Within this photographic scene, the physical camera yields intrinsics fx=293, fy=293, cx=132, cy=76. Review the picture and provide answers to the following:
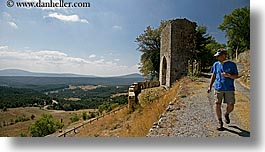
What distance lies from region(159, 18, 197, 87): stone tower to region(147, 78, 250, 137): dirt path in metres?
1.65

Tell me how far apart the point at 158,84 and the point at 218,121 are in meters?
2.74

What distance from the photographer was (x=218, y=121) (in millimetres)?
3424

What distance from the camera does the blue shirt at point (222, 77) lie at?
3203mm

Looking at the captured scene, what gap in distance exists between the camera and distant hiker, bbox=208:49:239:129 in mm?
3199

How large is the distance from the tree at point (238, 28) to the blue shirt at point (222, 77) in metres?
0.52

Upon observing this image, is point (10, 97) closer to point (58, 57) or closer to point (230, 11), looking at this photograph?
point (58, 57)

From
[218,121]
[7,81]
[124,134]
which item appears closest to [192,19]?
[218,121]

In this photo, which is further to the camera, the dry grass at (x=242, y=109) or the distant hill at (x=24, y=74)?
the distant hill at (x=24, y=74)

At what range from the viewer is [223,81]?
3207 millimetres

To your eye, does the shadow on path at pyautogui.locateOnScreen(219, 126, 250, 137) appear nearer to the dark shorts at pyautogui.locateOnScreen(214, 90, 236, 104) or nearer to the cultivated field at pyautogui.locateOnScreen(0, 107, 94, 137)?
the dark shorts at pyautogui.locateOnScreen(214, 90, 236, 104)

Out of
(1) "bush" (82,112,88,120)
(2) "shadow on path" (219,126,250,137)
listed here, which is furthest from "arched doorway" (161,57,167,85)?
(2) "shadow on path" (219,126,250,137)

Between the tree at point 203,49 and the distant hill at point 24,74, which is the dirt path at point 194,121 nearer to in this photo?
the tree at point 203,49

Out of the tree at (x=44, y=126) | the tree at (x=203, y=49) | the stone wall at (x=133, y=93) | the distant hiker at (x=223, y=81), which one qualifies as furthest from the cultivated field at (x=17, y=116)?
the tree at (x=203, y=49)

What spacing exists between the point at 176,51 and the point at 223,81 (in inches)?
107
